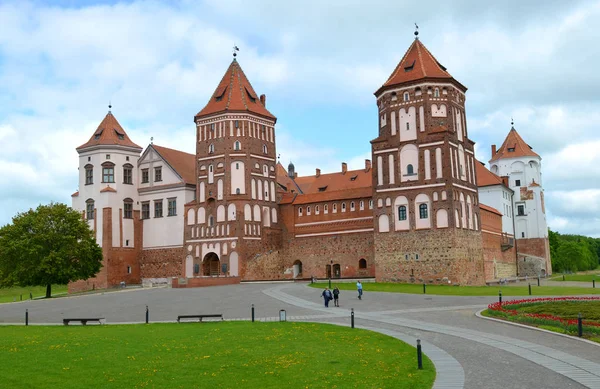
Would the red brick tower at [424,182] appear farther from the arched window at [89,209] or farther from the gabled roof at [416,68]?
the arched window at [89,209]

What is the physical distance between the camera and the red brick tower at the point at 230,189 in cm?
6638

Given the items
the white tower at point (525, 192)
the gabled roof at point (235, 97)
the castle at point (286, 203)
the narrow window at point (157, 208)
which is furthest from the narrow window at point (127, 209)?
the white tower at point (525, 192)

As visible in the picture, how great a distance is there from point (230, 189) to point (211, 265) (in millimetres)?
8812

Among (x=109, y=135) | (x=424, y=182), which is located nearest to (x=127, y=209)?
(x=109, y=135)

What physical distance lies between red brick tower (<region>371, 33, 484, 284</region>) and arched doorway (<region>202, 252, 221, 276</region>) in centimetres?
1903

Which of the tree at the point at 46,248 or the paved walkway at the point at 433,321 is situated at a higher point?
the tree at the point at 46,248

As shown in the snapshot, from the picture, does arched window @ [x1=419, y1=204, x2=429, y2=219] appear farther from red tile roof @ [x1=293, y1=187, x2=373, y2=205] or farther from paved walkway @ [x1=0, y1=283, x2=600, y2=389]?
paved walkway @ [x1=0, y1=283, x2=600, y2=389]

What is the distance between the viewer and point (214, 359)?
56.4ft

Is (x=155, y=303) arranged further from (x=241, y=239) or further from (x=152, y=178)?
(x=152, y=178)

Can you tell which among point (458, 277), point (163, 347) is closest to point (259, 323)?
point (163, 347)

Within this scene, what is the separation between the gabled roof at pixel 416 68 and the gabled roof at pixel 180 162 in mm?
24953

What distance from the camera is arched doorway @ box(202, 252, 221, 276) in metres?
67.7

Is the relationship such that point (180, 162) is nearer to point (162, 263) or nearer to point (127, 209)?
point (127, 209)

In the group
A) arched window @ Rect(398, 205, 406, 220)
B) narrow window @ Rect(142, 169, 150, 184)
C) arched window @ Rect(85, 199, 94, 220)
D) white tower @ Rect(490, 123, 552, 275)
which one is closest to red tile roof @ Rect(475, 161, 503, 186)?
white tower @ Rect(490, 123, 552, 275)
